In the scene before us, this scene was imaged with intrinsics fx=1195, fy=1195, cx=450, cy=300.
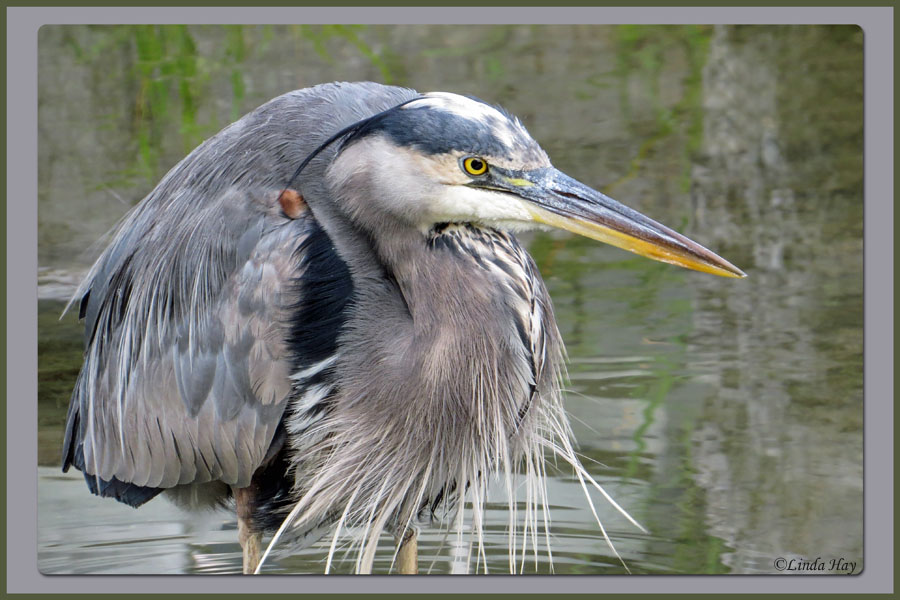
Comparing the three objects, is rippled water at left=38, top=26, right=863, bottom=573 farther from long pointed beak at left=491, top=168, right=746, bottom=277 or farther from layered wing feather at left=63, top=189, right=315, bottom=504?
long pointed beak at left=491, top=168, right=746, bottom=277

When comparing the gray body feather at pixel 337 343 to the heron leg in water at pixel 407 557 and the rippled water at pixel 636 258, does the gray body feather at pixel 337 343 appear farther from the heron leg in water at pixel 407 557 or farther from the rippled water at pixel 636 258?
the rippled water at pixel 636 258

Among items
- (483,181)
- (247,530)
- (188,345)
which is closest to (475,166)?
(483,181)

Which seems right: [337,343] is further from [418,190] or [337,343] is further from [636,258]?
[636,258]

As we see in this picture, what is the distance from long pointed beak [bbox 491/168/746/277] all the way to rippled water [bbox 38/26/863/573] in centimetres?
105

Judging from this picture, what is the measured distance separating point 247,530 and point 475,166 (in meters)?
1.21

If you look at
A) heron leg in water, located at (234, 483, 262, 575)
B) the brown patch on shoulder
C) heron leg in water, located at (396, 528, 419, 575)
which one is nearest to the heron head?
the brown patch on shoulder

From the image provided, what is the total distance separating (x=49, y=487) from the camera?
372 cm

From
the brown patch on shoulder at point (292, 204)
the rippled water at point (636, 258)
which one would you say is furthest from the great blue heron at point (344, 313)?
the rippled water at point (636, 258)

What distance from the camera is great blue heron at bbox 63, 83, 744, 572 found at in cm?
256

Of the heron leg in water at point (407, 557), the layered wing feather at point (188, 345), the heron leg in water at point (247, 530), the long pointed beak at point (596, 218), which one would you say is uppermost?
the long pointed beak at point (596, 218)

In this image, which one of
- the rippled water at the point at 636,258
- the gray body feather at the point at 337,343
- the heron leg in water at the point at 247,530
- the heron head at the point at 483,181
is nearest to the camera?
the heron head at the point at 483,181

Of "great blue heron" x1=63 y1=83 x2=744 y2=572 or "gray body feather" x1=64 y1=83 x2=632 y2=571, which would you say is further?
"gray body feather" x1=64 y1=83 x2=632 y2=571

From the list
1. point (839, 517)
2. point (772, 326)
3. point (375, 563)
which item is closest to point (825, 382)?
point (772, 326)

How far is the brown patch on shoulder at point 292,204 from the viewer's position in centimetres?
282
